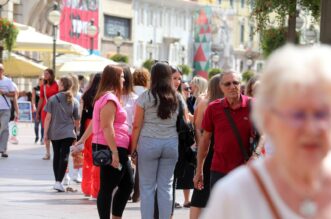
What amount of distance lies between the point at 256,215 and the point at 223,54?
384 feet

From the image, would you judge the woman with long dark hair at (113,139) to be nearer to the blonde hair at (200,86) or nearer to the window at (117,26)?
the blonde hair at (200,86)

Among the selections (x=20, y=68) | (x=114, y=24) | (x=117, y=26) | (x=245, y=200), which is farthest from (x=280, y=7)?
(x=117, y=26)

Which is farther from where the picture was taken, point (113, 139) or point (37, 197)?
point (37, 197)

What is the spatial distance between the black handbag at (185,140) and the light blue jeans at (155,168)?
164 mm

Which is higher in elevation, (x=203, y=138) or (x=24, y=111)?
(x=203, y=138)

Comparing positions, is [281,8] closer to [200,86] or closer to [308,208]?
[200,86]

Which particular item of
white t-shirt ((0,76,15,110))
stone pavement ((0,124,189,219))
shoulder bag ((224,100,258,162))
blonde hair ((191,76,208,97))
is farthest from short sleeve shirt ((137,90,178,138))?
white t-shirt ((0,76,15,110))

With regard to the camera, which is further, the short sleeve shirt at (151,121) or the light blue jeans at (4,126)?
the light blue jeans at (4,126)

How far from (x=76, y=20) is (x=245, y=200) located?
79.1 m

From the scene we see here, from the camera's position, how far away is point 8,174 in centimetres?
1820

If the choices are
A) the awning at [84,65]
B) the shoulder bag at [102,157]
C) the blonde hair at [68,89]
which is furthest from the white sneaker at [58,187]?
the awning at [84,65]

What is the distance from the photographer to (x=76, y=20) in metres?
81.7

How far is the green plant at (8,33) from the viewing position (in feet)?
109

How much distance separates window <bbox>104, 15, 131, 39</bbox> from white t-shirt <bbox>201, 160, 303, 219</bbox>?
8902cm
